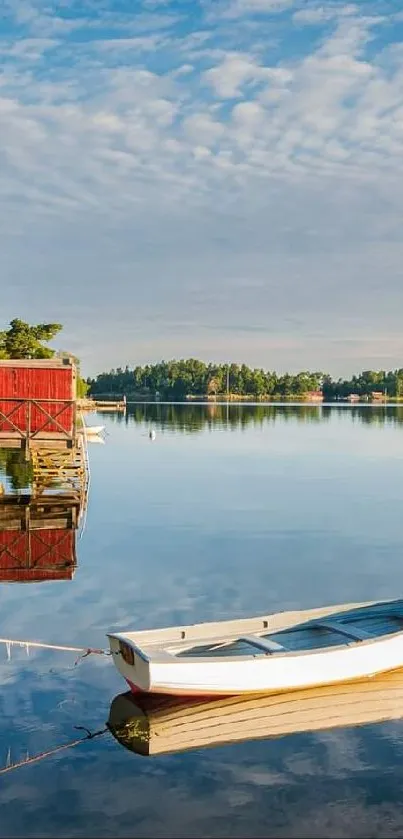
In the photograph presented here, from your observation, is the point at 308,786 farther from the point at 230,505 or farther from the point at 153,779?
the point at 230,505

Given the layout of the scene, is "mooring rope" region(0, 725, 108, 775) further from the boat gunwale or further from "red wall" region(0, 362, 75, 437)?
"red wall" region(0, 362, 75, 437)

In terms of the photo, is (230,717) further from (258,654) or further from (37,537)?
(37,537)

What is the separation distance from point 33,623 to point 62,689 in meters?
4.38

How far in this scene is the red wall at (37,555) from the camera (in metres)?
23.7

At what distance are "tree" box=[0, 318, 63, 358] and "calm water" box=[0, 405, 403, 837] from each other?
58.3 m

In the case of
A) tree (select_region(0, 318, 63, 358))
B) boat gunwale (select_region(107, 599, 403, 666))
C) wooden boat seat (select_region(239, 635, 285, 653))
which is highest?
tree (select_region(0, 318, 63, 358))

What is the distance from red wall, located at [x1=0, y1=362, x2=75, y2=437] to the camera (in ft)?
127

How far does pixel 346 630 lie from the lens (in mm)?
15523

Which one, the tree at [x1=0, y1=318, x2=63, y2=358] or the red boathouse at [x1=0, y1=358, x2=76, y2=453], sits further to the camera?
the tree at [x1=0, y1=318, x2=63, y2=358]

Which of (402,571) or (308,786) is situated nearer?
(308,786)

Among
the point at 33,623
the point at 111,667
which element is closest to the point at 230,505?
the point at 33,623

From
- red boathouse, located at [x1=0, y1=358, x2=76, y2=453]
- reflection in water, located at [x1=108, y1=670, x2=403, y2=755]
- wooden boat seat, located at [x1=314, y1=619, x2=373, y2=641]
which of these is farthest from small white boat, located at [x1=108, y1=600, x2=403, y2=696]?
red boathouse, located at [x1=0, y1=358, x2=76, y2=453]

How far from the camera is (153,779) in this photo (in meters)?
11.4

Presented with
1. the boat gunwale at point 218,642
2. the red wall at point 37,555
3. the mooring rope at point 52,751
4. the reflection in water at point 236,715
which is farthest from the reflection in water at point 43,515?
the mooring rope at point 52,751
